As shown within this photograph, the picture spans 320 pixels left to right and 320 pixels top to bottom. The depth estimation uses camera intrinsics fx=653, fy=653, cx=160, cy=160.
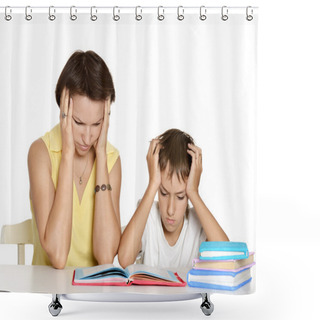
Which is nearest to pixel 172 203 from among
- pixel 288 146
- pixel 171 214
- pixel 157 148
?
pixel 171 214

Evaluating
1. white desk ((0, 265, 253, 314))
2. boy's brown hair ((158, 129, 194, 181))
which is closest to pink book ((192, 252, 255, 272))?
white desk ((0, 265, 253, 314))

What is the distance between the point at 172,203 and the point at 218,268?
1.40 feet

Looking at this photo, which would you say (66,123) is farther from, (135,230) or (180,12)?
(180,12)

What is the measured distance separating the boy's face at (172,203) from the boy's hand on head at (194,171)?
3 cm

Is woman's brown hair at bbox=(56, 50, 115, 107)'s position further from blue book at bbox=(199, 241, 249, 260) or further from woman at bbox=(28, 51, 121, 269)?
blue book at bbox=(199, 241, 249, 260)

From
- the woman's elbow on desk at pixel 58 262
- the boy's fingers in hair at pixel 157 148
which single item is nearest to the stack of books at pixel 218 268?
the boy's fingers in hair at pixel 157 148

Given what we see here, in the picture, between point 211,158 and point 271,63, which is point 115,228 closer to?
point 211,158

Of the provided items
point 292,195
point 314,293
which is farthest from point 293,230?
point 314,293

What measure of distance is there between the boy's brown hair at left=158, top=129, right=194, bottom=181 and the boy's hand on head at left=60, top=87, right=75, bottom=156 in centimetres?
43

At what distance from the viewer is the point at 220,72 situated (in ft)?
10.1

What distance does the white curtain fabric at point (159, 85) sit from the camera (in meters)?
3.07

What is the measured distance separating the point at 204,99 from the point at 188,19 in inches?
15.3

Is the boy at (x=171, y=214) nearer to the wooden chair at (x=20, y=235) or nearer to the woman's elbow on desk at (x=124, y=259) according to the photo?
the woman's elbow on desk at (x=124, y=259)

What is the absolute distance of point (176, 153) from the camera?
3160mm
